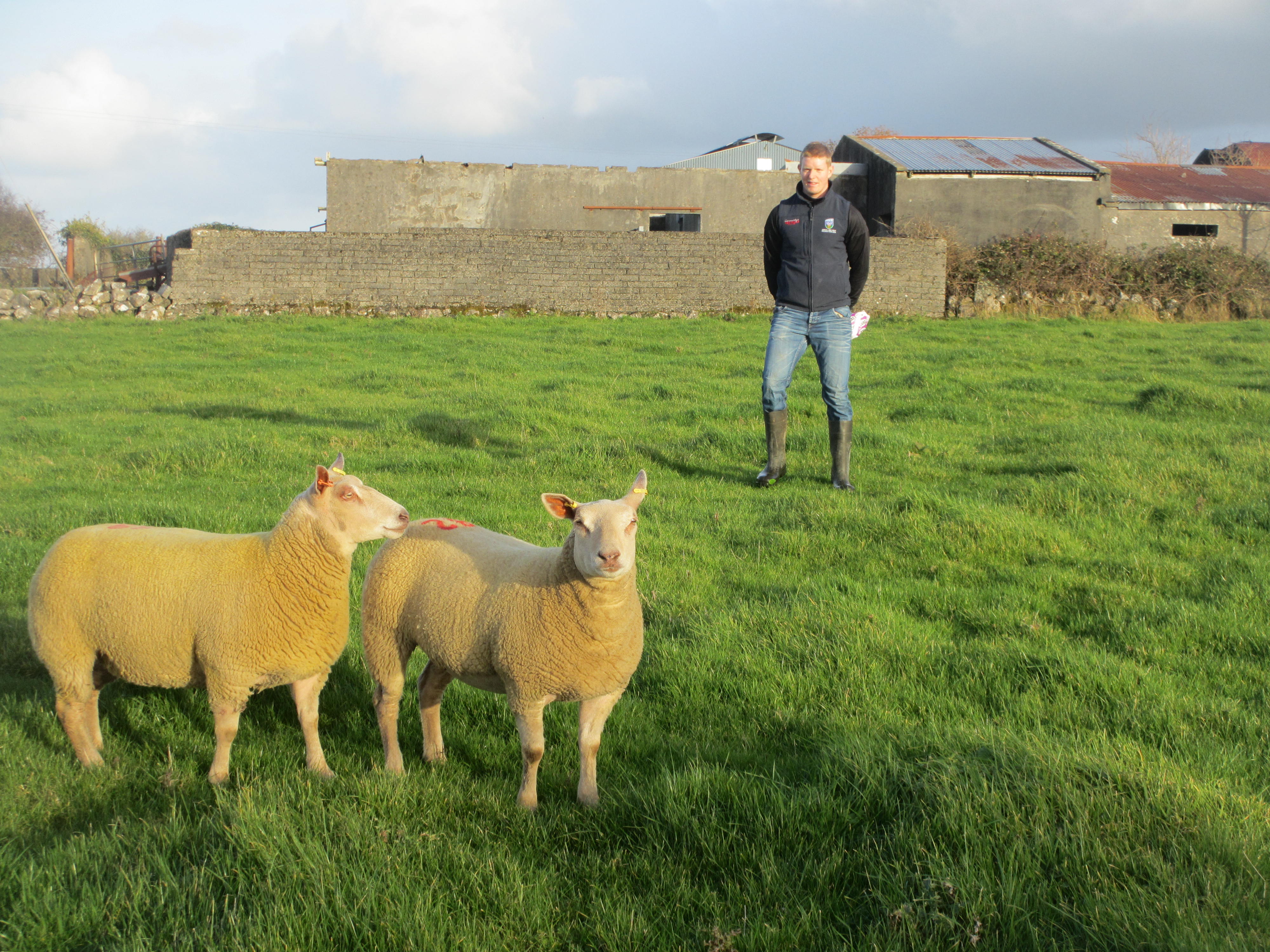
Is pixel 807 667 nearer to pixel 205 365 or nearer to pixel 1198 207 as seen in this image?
pixel 205 365

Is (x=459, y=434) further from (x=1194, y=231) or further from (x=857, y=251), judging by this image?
(x=1194, y=231)

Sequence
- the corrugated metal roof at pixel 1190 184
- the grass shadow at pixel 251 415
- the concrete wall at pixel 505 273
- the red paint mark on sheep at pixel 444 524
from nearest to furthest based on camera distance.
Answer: the red paint mark on sheep at pixel 444 524 → the grass shadow at pixel 251 415 → the concrete wall at pixel 505 273 → the corrugated metal roof at pixel 1190 184

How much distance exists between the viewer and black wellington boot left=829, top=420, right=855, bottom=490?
694 centimetres

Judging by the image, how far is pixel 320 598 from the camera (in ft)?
10.7

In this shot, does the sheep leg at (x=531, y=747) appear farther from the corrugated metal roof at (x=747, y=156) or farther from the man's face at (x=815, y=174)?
the corrugated metal roof at (x=747, y=156)

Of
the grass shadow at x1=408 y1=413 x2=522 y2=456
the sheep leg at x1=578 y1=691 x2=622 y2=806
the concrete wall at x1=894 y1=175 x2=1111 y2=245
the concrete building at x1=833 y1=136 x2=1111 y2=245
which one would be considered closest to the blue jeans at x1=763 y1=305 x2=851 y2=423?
the grass shadow at x1=408 y1=413 x2=522 y2=456

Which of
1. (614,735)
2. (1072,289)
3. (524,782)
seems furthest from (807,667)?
(1072,289)

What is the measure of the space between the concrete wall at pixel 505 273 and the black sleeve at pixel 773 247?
46.5ft

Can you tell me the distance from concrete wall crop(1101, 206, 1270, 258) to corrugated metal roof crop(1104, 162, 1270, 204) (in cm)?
34

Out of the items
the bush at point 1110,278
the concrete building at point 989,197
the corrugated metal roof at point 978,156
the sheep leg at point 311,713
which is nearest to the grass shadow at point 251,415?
the sheep leg at point 311,713

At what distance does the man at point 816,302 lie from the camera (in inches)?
271

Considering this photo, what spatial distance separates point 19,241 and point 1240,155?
5598 centimetres

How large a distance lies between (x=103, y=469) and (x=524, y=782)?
20.4 feet

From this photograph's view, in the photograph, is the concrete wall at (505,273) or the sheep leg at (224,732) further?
the concrete wall at (505,273)
